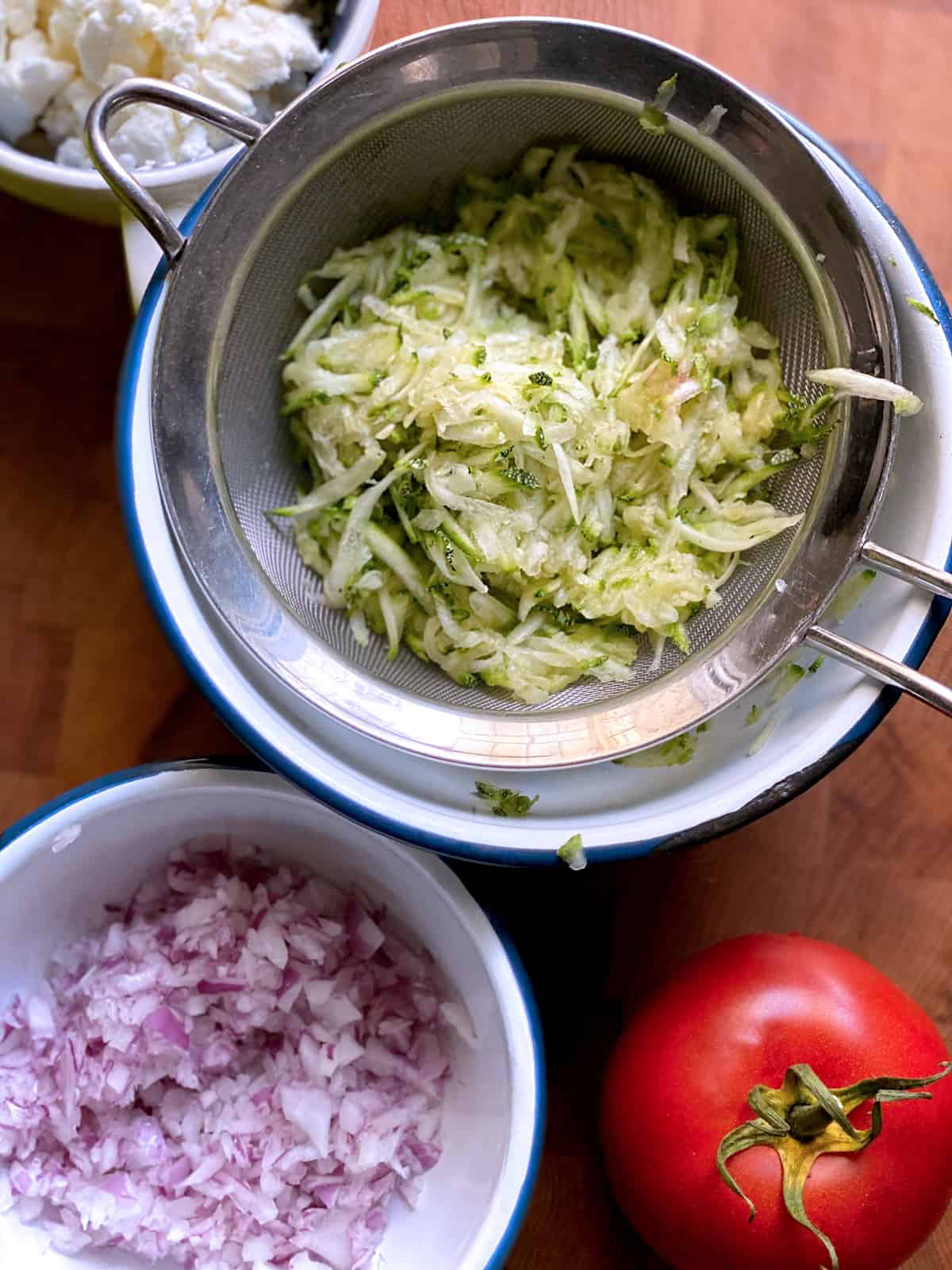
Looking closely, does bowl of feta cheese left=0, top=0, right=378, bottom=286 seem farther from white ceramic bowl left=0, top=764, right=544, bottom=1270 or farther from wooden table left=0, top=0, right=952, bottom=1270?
white ceramic bowl left=0, top=764, right=544, bottom=1270

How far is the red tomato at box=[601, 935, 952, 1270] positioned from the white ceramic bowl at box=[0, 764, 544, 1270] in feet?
0.39

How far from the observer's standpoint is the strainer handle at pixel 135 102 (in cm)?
98

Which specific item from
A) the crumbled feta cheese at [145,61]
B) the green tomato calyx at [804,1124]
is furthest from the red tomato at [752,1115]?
the crumbled feta cheese at [145,61]

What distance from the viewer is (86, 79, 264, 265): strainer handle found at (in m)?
0.98

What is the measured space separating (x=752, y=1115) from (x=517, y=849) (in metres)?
0.33

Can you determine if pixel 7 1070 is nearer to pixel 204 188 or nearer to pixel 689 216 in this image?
pixel 204 188

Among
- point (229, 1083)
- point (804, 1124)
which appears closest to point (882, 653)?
point (804, 1124)

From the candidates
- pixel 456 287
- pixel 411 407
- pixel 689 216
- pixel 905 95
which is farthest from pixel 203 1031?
pixel 905 95

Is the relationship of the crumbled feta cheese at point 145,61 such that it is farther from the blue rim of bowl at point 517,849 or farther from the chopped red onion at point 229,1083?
the chopped red onion at point 229,1083

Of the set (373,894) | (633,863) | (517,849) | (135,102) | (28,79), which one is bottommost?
(373,894)

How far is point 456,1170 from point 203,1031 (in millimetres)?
282

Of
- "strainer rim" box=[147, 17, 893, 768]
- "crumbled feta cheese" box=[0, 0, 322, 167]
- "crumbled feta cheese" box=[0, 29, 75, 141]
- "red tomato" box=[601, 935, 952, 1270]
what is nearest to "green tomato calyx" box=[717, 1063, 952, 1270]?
"red tomato" box=[601, 935, 952, 1270]

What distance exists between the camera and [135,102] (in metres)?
1.01

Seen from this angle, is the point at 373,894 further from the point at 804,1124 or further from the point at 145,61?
the point at 145,61
